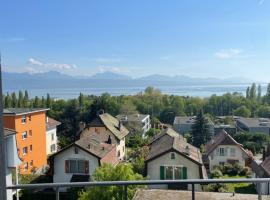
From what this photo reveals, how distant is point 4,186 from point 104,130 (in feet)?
52.9

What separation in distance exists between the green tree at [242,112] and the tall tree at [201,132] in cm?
1360

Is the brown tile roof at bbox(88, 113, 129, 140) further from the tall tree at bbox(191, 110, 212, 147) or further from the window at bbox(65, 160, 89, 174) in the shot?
the tall tree at bbox(191, 110, 212, 147)

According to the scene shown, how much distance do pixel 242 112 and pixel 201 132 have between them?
14124mm

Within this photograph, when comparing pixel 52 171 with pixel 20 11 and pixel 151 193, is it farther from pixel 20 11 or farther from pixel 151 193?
pixel 20 11

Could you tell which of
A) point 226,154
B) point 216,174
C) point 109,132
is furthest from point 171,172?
point 109,132

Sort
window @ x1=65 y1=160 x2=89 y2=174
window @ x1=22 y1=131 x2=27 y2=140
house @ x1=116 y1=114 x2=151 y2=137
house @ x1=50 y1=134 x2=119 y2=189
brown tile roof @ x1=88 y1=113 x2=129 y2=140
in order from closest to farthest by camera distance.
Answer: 1. house @ x1=50 y1=134 x2=119 y2=189
2. window @ x1=65 y1=160 x2=89 y2=174
3. window @ x1=22 y1=131 x2=27 y2=140
4. brown tile roof @ x1=88 y1=113 x2=129 y2=140
5. house @ x1=116 y1=114 x2=151 y2=137

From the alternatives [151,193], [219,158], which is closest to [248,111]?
[219,158]

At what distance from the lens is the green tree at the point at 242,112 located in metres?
34.8

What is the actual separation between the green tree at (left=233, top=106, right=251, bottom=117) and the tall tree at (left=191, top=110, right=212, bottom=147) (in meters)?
13.6

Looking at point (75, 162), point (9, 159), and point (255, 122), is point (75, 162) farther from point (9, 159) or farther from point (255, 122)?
point (255, 122)

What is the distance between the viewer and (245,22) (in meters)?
3.66

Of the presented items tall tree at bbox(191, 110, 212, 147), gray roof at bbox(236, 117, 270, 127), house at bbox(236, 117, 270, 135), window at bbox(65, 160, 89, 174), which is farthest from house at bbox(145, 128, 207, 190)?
gray roof at bbox(236, 117, 270, 127)

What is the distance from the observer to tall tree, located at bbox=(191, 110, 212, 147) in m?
22.2

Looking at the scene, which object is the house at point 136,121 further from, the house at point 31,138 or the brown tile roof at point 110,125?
the house at point 31,138
